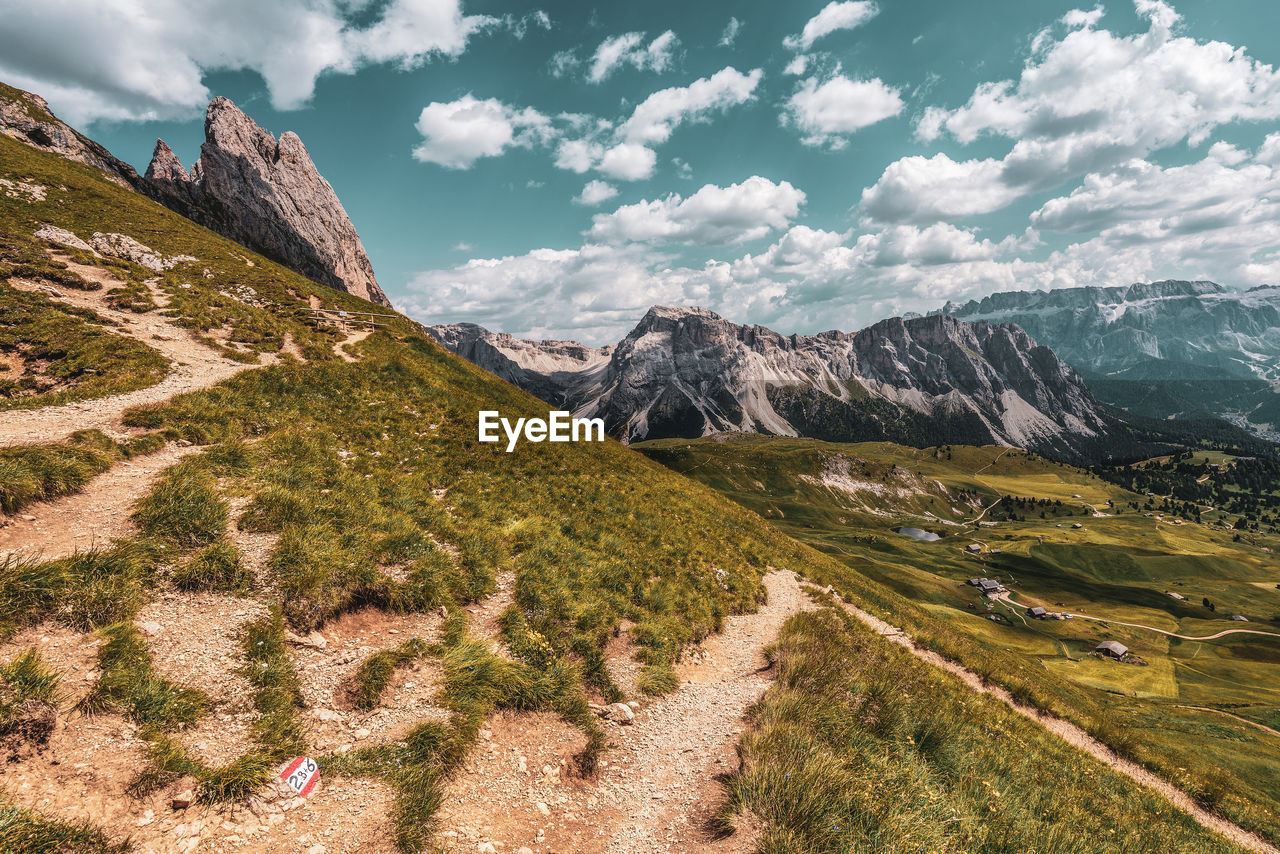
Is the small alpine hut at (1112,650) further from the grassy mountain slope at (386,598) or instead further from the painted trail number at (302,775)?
the painted trail number at (302,775)

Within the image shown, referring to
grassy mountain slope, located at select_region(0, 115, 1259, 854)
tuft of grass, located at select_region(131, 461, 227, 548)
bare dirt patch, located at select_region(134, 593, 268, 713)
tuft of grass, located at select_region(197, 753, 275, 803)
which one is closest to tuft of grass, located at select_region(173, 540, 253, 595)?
grassy mountain slope, located at select_region(0, 115, 1259, 854)

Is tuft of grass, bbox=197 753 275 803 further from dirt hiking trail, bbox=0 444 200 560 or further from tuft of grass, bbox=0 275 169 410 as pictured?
tuft of grass, bbox=0 275 169 410

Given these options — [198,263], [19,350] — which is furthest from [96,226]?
[19,350]

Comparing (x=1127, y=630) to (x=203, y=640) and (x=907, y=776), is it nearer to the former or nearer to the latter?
(x=907, y=776)

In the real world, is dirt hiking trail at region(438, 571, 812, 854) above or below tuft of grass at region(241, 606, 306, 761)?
below

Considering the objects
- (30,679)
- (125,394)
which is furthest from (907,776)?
(125,394)

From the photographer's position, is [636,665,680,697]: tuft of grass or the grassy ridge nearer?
the grassy ridge

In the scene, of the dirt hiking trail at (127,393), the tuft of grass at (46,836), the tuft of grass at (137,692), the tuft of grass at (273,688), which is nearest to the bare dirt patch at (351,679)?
the tuft of grass at (273,688)

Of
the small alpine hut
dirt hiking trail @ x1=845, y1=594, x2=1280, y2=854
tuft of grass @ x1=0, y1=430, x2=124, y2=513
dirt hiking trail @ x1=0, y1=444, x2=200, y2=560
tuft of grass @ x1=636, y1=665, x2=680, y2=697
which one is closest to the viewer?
dirt hiking trail @ x1=0, y1=444, x2=200, y2=560
